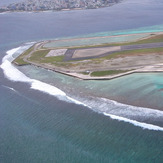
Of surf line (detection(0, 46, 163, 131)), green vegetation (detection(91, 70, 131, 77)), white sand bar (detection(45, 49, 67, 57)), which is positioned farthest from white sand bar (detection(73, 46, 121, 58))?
surf line (detection(0, 46, 163, 131))

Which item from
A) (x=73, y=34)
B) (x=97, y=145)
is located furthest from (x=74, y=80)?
(x=73, y=34)

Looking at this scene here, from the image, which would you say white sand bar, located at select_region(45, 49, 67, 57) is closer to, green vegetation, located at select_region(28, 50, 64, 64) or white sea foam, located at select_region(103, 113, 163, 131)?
green vegetation, located at select_region(28, 50, 64, 64)

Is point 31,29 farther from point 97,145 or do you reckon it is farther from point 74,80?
point 97,145

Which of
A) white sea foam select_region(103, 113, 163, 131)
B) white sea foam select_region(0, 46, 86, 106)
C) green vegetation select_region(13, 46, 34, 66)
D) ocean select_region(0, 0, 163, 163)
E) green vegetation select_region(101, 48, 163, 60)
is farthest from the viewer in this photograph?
green vegetation select_region(13, 46, 34, 66)

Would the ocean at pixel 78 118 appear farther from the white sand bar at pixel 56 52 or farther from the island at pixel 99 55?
the white sand bar at pixel 56 52

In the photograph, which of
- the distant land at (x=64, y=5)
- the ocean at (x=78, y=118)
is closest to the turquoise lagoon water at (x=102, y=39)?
the ocean at (x=78, y=118)

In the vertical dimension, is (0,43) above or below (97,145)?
above

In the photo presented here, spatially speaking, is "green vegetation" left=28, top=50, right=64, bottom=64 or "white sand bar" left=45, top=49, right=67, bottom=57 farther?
"white sand bar" left=45, top=49, right=67, bottom=57

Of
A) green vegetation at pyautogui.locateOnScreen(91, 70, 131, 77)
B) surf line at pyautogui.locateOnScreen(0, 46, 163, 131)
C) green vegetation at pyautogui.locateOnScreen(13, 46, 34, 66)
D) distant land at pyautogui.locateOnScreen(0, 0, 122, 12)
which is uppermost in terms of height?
distant land at pyautogui.locateOnScreen(0, 0, 122, 12)
